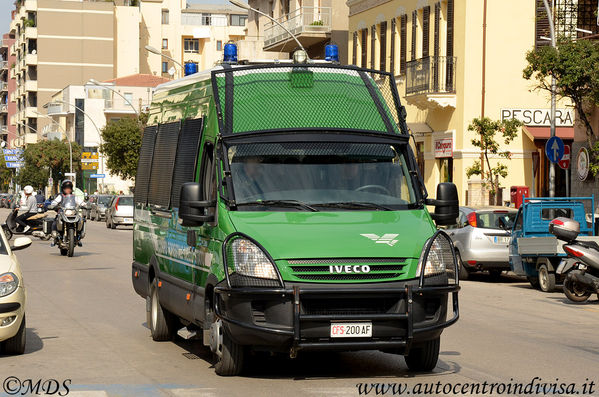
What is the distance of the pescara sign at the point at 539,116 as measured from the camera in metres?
40.9

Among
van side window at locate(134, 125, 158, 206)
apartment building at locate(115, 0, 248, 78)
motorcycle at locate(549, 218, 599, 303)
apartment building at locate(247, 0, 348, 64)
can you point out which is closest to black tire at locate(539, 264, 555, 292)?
motorcycle at locate(549, 218, 599, 303)

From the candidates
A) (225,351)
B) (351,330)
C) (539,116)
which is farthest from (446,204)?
(539,116)

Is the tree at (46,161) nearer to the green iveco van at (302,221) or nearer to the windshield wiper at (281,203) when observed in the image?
the green iveco van at (302,221)

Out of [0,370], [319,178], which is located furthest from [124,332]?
[319,178]

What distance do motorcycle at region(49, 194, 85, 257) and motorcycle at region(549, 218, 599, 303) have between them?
14055mm

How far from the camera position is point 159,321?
12.7 metres

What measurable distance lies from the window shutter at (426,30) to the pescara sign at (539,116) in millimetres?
4156

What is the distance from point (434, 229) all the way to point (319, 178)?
3.75 ft

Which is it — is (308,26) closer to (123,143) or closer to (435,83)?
(435,83)

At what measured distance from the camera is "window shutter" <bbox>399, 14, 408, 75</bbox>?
45.6 m

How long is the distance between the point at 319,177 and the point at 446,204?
3.82 feet

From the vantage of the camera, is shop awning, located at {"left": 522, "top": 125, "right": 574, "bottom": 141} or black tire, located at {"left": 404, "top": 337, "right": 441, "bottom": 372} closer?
black tire, located at {"left": 404, "top": 337, "right": 441, "bottom": 372}

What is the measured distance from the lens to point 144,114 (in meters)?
76.1

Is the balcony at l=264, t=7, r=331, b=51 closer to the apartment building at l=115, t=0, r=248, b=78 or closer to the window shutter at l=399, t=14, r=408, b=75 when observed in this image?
the window shutter at l=399, t=14, r=408, b=75
